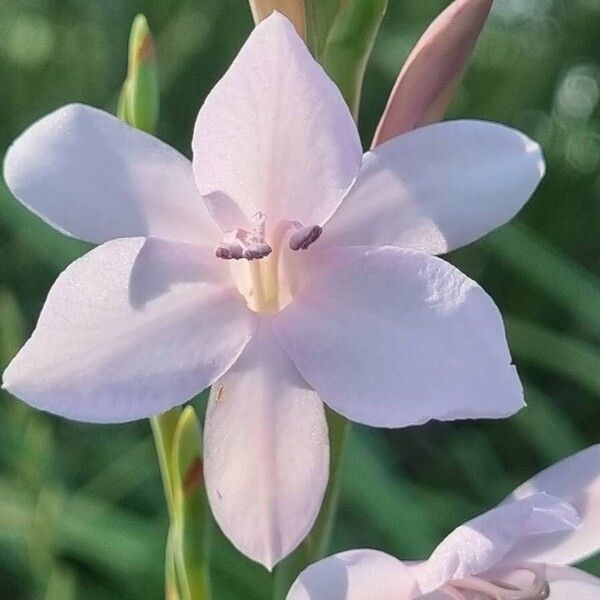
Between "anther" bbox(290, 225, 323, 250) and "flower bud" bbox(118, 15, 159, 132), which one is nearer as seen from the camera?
"anther" bbox(290, 225, 323, 250)

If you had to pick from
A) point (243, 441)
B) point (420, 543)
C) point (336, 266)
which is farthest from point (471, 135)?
point (420, 543)

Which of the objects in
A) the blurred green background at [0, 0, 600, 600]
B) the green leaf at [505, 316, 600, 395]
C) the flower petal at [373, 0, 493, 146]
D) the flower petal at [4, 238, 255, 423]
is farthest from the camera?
the green leaf at [505, 316, 600, 395]

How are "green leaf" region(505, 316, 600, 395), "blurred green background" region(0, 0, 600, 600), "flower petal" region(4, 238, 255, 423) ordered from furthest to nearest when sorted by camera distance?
"green leaf" region(505, 316, 600, 395) < "blurred green background" region(0, 0, 600, 600) < "flower petal" region(4, 238, 255, 423)

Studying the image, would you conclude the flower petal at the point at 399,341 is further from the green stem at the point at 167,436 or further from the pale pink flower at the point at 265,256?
the green stem at the point at 167,436

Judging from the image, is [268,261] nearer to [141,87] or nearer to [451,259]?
[141,87]

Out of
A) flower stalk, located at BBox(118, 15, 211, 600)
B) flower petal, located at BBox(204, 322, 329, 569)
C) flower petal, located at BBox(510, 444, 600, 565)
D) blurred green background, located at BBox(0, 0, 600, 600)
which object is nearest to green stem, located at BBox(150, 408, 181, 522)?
flower stalk, located at BBox(118, 15, 211, 600)

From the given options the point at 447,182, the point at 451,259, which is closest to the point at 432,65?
the point at 447,182

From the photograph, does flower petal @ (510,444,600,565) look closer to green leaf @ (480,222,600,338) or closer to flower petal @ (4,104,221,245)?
flower petal @ (4,104,221,245)
